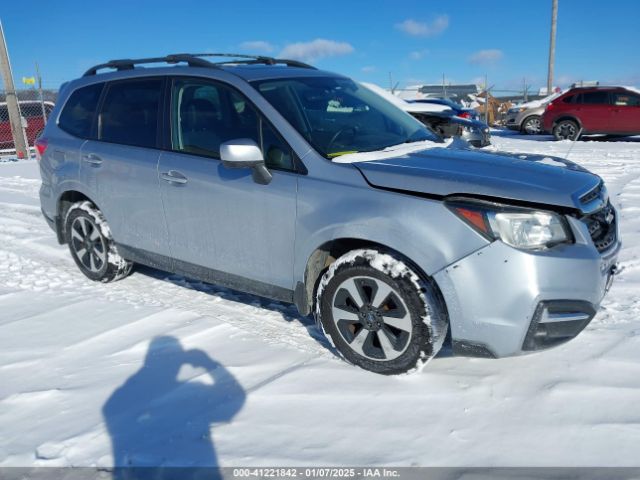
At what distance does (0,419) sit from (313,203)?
199cm

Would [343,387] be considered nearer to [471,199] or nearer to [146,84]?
[471,199]

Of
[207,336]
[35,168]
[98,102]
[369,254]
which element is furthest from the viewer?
[35,168]

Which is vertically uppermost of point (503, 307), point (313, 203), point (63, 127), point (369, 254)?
point (63, 127)

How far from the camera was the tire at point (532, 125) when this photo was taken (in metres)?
17.8

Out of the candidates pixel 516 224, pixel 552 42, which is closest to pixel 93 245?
pixel 516 224

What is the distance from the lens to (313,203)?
310 cm

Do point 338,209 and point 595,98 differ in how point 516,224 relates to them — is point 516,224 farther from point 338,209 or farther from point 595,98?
point 595,98

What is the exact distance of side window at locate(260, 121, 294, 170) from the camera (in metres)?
3.24

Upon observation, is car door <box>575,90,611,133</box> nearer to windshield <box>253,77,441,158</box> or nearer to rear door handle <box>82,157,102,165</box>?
windshield <box>253,77,441,158</box>

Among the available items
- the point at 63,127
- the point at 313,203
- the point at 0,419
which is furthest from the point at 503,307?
the point at 63,127

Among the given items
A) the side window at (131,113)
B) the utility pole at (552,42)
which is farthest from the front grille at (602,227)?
the utility pole at (552,42)

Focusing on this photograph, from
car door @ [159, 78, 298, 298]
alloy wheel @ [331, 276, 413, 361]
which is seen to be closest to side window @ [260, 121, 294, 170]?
car door @ [159, 78, 298, 298]

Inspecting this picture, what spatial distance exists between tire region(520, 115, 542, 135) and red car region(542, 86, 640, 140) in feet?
7.07

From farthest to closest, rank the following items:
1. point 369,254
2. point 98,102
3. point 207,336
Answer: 1. point 98,102
2. point 207,336
3. point 369,254
